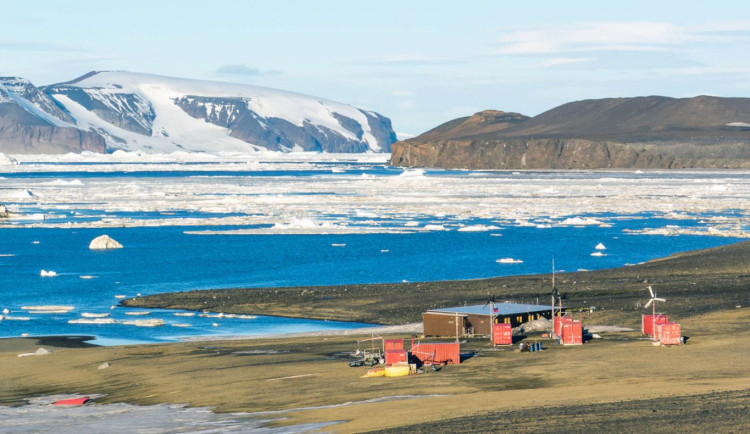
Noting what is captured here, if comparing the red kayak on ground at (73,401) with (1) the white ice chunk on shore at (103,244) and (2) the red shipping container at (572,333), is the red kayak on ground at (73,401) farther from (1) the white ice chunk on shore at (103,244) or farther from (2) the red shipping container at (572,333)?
(1) the white ice chunk on shore at (103,244)

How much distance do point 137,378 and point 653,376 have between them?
39.4ft

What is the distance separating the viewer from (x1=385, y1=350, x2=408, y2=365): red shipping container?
26.8 metres

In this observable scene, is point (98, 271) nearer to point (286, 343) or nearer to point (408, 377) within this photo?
point (286, 343)

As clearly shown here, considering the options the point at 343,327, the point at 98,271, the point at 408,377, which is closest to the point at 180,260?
the point at 98,271

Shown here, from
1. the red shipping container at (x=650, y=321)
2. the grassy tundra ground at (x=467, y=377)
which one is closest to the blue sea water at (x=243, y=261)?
the grassy tundra ground at (x=467, y=377)

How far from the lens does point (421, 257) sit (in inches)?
2323

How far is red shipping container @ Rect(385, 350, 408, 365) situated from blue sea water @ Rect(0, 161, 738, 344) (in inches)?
457

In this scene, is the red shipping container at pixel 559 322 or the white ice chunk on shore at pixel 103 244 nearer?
the red shipping container at pixel 559 322

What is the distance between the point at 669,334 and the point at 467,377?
229 inches

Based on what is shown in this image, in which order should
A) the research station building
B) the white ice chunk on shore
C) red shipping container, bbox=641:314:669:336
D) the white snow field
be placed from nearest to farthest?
red shipping container, bbox=641:314:669:336
the research station building
the white ice chunk on shore
the white snow field

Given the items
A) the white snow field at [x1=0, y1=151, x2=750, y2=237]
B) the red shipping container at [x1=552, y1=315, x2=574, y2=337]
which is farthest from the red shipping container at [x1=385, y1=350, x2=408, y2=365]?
the white snow field at [x1=0, y1=151, x2=750, y2=237]

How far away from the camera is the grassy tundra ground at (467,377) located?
65.8 ft

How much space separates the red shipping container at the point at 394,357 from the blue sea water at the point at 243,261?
1160 centimetres

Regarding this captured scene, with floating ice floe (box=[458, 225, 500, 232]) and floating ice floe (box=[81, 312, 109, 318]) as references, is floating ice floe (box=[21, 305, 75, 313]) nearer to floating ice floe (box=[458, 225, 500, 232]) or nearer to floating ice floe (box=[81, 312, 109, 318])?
floating ice floe (box=[81, 312, 109, 318])
